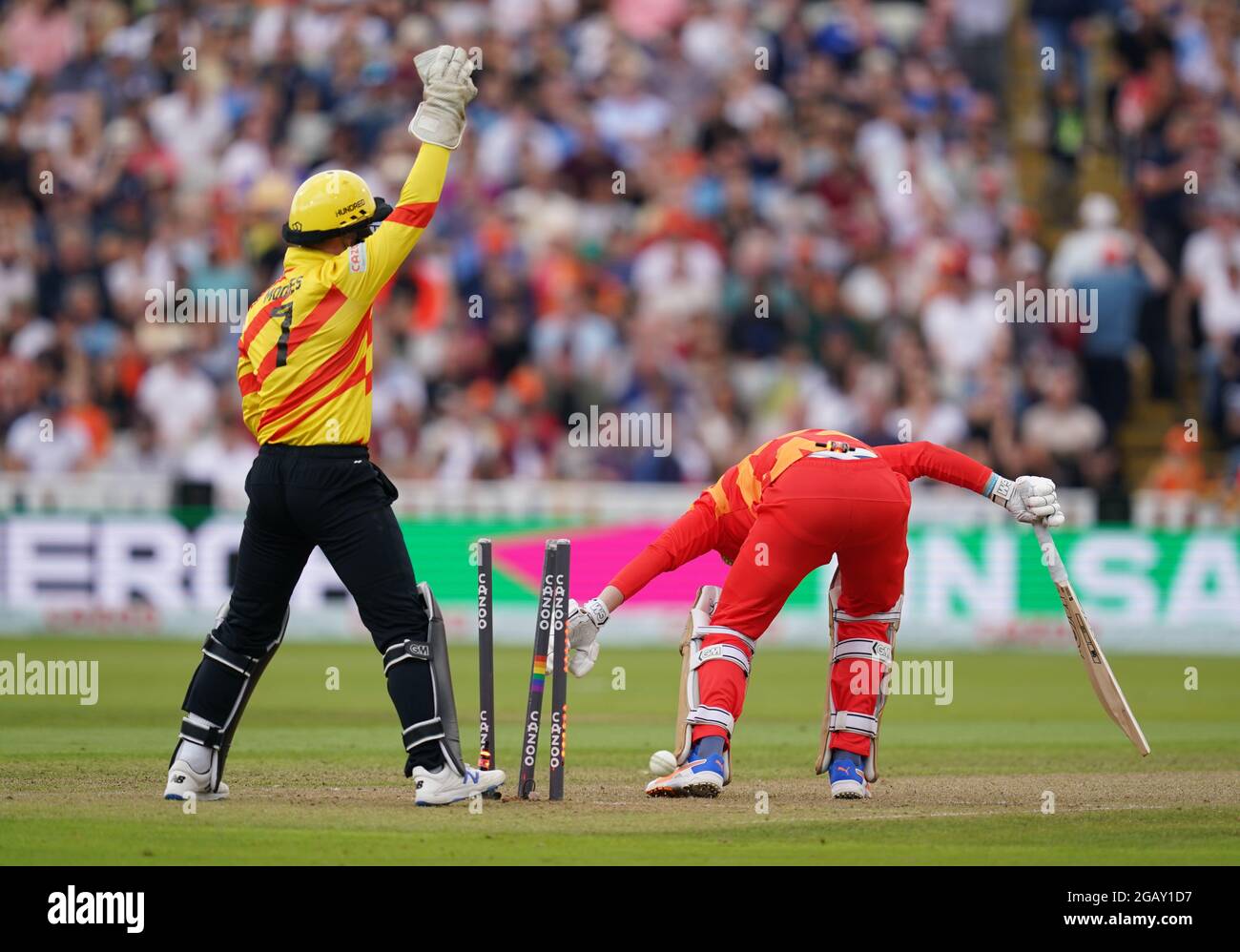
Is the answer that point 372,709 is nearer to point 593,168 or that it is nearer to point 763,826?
point 763,826

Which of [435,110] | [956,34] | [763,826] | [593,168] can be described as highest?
[956,34]

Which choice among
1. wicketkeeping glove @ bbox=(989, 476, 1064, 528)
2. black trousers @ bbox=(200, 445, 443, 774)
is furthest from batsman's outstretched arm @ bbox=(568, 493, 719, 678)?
wicketkeeping glove @ bbox=(989, 476, 1064, 528)

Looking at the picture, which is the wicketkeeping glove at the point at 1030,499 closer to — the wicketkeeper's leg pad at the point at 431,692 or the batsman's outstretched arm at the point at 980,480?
the batsman's outstretched arm at the point at 980,480

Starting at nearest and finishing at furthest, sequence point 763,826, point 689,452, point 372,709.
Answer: point 763,826 < point 372,709 < point 689,452

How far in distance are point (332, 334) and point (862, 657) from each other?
296 cm

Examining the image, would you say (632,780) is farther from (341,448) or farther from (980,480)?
(341,448)

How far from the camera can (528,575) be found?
1998 centimetres

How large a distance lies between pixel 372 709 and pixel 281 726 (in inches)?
52.0

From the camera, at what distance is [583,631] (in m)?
9.91

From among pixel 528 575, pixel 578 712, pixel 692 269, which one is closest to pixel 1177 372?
pixel 692 269

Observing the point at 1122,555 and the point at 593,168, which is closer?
the point at 1122,555

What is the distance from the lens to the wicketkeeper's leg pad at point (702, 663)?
962 centimetres

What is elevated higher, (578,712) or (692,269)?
(692,269)

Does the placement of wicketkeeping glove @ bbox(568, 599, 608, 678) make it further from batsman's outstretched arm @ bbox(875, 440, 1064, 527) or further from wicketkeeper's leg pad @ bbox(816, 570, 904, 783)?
batsman's outstretched arm @ bbox(875, 440, 1064, 527)
